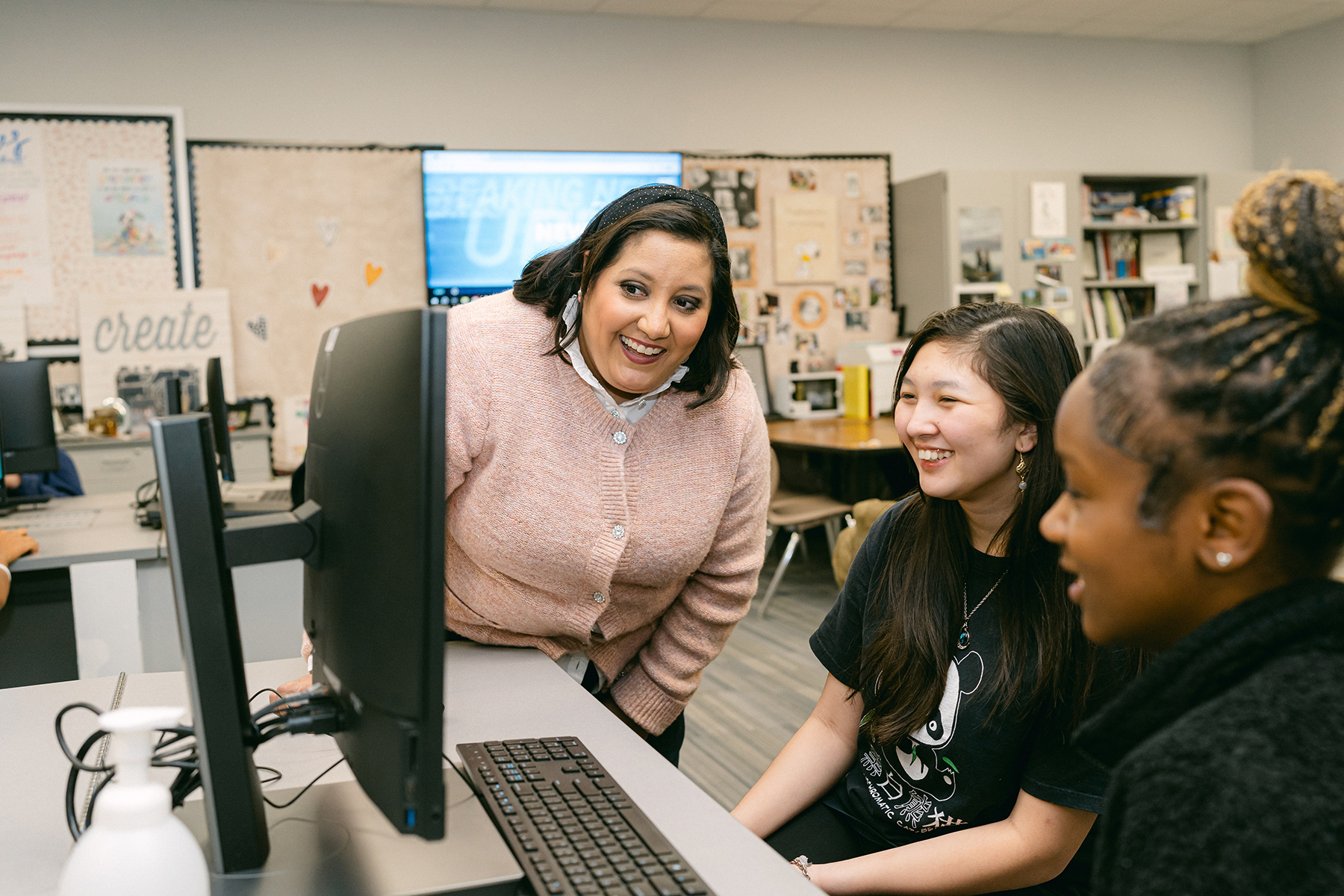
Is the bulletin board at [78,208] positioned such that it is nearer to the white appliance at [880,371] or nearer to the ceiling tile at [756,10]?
the ceiling tile at [756,10]

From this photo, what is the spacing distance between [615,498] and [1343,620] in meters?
0.91

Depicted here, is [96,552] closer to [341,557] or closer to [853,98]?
[341,557]

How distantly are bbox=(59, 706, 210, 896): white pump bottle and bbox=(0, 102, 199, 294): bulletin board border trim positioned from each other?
15.1ft

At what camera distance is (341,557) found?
2.49 feet

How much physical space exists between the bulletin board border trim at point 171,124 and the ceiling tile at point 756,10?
2.72m

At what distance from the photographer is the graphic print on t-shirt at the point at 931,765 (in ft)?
3.87

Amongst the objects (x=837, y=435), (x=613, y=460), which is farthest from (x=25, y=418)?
(x=837, y=435)

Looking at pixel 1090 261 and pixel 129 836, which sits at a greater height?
pixel 1090 261

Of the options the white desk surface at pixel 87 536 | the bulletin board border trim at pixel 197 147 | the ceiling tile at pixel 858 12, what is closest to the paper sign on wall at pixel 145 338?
the bulletin board border trim at pixel 197 147

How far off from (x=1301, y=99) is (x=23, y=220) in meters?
7.17

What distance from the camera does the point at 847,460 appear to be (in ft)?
14.5

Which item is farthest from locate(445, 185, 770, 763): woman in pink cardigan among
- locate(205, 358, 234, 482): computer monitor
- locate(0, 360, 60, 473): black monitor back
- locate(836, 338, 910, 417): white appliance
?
locate(836, 338, 910, 417): white appliance

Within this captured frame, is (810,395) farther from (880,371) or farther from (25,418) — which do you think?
(25,418)

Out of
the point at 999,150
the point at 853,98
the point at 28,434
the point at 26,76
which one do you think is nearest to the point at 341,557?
the point at 28,434
